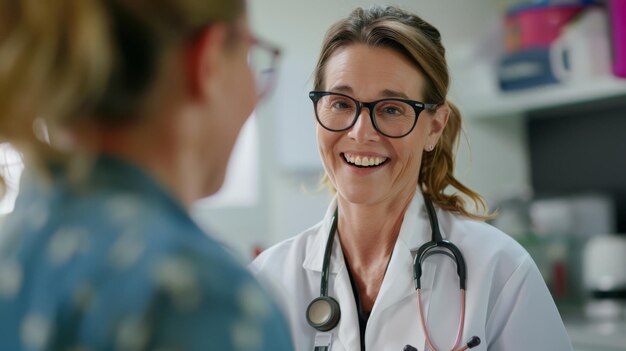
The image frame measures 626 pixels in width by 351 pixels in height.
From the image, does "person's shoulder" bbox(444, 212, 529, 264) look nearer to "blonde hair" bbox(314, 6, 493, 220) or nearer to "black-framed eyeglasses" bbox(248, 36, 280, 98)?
"blonde hair" bbox(314, 6, 493, 220)

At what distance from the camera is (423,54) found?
1682 millimetres

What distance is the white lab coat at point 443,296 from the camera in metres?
1.54

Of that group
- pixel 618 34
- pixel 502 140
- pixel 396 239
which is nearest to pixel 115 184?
pixel 396 239

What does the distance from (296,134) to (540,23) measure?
1.10 meters

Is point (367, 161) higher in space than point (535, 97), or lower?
lower

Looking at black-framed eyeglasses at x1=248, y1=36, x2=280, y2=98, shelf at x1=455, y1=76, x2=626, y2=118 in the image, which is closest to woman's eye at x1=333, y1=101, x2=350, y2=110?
black-framed eyeglasses at x1=248, y1=36, x2=280, y2=98

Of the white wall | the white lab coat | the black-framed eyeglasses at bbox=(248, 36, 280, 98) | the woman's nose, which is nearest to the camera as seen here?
the black-framed eyeglasses at bbox=(248, 36, 280, 98)

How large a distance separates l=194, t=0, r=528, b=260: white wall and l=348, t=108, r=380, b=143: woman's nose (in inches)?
65.9

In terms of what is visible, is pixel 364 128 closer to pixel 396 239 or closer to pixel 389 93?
pixel 389 93

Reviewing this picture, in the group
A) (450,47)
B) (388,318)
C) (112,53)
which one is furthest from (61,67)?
(450,47)

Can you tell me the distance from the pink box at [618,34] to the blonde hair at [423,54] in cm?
63

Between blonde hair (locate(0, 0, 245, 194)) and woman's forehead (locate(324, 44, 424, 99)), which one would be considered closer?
blonde hair (locate(0, 0, 245, 194))

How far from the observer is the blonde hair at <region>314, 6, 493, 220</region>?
1.68m

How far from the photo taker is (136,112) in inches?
23.8
